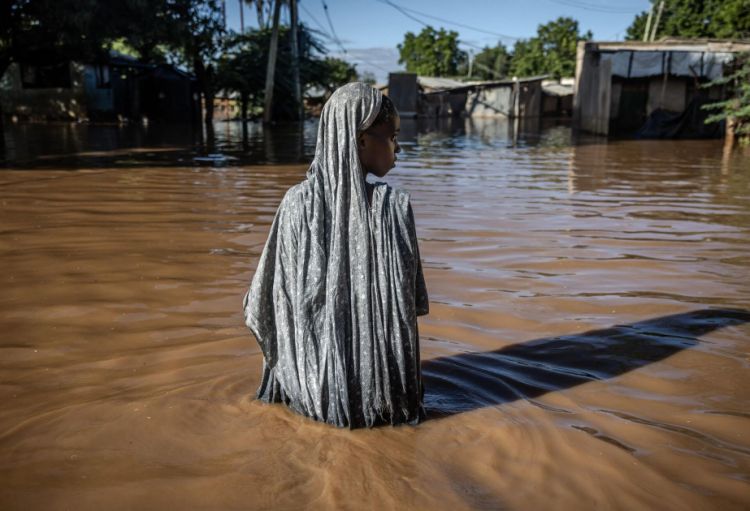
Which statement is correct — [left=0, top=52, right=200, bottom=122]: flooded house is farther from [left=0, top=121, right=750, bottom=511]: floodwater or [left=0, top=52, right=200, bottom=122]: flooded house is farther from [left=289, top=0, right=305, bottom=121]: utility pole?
[left=0, top=121, right=750, bottom=511]: floodwater

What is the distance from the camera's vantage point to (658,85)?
829 inches

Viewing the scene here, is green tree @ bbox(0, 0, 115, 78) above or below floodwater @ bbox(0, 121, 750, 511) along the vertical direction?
above

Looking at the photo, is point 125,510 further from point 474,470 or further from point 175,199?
point 175,199

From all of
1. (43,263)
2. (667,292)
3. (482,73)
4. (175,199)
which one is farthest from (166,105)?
(482,73)

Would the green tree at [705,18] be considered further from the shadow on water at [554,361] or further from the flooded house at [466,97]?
the shadow on water at [554,361]

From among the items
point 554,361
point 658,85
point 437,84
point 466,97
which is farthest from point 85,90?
point 554,361

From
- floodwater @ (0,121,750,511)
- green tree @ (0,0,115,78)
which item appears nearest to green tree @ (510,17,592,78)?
green tree @ (0,0,115,78)

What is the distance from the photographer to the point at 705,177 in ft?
32.7

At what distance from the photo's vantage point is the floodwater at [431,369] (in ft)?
6.66

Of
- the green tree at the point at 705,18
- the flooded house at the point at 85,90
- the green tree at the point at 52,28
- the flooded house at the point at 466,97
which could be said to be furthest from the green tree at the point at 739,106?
the flooded house at the point at 85,90

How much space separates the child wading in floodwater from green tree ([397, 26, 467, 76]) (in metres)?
58.7

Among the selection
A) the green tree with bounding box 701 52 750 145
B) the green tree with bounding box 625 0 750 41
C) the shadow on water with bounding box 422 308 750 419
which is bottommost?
the shadow on water with bounding box 422 308 750 419

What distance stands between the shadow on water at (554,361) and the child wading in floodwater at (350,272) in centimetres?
40

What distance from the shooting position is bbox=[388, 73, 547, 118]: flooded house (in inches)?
1492
